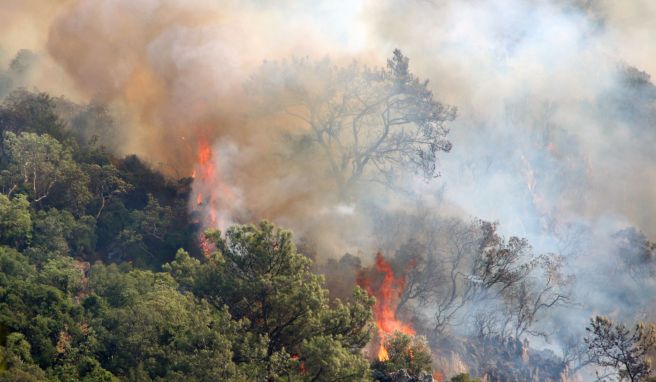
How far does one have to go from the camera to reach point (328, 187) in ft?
240

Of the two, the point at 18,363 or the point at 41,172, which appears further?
the point at 41,172

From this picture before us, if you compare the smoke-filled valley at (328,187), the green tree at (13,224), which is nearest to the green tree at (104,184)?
the smoke-filled valley at (328,187)

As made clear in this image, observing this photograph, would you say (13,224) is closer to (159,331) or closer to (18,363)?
(159,331)

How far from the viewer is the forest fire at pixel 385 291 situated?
63.7 m

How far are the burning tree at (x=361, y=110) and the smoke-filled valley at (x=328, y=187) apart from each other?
205 millimetres

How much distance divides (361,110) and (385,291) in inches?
639

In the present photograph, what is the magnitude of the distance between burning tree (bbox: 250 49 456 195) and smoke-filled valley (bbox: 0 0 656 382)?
8.1 inches

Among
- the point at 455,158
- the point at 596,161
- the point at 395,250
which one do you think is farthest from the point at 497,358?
the point at 596,161

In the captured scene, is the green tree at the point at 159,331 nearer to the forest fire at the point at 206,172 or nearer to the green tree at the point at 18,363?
the green tree at the point at 18,363

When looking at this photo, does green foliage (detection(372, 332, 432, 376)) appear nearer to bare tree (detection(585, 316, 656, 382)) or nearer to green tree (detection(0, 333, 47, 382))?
bare tree (detection(585, 316, 656, 382))

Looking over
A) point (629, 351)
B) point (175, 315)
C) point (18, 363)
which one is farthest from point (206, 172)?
point (629, 351)

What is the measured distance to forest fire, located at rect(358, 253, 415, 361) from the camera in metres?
63.7

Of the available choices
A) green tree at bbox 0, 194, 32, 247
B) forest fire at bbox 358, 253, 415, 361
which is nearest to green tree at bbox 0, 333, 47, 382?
green tree at bbox 0, 194, 32, 247

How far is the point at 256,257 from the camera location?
4512cm
